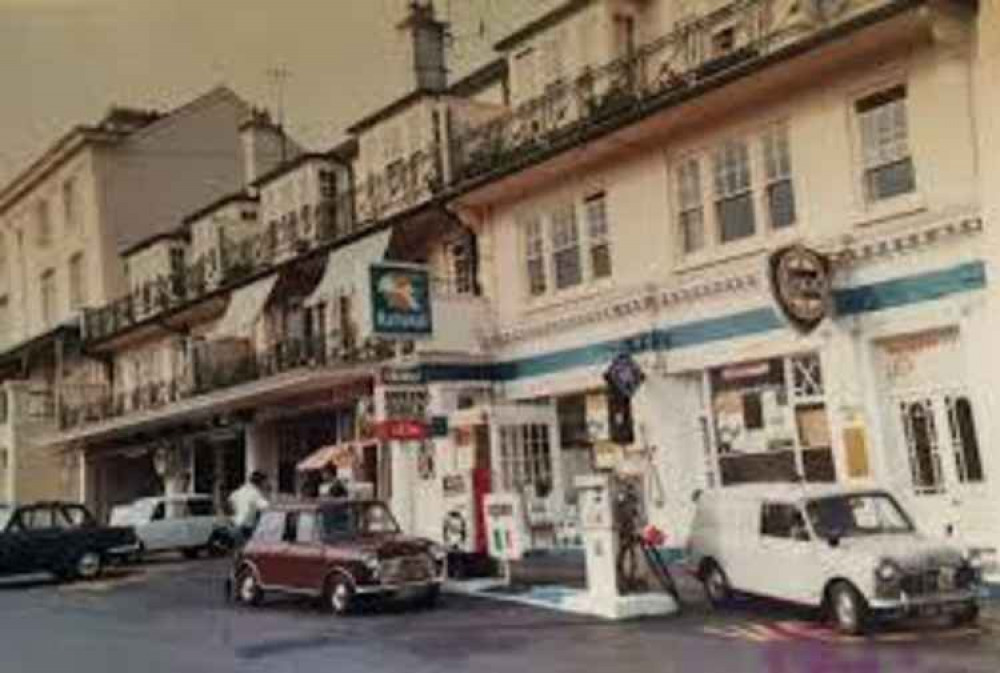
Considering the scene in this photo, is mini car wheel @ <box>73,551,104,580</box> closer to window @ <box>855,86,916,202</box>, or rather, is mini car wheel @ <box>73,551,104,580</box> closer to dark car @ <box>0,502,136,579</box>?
dark car @ <box>0,502,136,579</box>

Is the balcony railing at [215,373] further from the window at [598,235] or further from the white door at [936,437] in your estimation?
the white door at [936,437]

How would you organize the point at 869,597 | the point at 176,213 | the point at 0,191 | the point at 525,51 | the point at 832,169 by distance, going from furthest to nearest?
the point at 0,191 < the point at 176,213 < the point at 525,51 < the point at 832,169 < the point at 869,597

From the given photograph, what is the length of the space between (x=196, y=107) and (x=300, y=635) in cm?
3488

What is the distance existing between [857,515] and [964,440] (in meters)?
2.87

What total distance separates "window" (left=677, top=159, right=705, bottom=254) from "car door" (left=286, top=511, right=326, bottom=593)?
749 cm

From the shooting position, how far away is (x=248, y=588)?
834 inches

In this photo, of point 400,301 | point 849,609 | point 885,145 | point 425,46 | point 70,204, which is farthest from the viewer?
point 70,204

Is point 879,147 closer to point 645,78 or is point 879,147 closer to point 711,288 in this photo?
point 711,288

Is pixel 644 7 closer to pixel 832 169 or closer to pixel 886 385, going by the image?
pixel 832 169

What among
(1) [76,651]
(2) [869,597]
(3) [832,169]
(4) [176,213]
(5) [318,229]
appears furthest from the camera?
(4) [176,213]

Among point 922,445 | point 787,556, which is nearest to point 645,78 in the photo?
point 922,445

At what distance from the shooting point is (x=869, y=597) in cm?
1508

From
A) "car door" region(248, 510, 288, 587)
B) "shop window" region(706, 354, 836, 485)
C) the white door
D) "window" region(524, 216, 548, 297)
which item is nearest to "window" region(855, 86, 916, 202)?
the white door

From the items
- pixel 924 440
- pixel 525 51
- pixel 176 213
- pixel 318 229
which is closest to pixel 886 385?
pixel 924 440
